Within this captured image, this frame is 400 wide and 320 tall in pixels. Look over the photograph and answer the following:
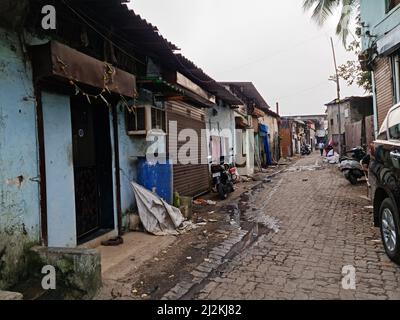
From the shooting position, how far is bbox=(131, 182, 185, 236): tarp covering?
6676 millimetres

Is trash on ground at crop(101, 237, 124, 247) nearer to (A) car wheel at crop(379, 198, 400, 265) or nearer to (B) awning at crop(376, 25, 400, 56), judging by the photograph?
(A) car wheel at crop(379, 198, 400, 265)

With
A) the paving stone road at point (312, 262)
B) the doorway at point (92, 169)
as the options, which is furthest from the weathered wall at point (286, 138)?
the doorway at point (92, 169)

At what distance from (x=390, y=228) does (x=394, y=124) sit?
143 cm

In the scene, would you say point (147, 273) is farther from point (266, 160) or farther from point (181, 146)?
point (266, 160)

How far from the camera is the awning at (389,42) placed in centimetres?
859

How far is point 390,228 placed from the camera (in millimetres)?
4625

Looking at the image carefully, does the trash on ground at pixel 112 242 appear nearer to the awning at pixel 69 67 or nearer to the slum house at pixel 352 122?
the awning at pixel 69 67

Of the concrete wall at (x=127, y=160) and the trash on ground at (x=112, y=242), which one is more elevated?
the concrete wall at (x=127, y=160)

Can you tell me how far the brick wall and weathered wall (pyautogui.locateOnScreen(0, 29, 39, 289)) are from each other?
30.4ft

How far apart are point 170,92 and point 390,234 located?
5.13 m

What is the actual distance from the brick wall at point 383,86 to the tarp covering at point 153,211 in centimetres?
713

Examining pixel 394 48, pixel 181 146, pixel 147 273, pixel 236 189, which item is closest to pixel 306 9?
pixel 394 48

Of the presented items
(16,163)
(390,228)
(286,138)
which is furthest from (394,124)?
(286,138)

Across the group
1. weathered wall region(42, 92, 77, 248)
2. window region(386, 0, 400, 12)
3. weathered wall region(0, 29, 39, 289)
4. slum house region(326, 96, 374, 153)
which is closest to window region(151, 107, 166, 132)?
weathered wall region(42, 92, 77, 248)
